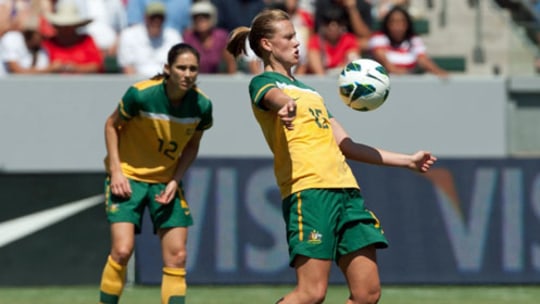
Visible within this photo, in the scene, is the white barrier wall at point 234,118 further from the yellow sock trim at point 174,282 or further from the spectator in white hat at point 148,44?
the yellow sock trim at point 174,282

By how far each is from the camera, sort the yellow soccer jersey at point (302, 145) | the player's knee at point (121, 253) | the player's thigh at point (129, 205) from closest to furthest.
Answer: the yellow soccer jersey at point (302, 145)
the player's knee at point (121, 253)
the player's thigh at point (129, 205)

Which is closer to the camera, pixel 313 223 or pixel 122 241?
pixel 313 223

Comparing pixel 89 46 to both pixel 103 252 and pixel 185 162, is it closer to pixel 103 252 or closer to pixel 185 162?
pixel 103 252

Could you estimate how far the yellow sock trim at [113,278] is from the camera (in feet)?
27.2

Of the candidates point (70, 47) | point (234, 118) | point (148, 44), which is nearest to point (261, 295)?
point (234, 118)

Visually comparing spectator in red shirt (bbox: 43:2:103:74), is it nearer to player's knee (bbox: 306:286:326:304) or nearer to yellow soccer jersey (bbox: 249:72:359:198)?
yellow soccer jersey (bbox: 249:72:359:198)

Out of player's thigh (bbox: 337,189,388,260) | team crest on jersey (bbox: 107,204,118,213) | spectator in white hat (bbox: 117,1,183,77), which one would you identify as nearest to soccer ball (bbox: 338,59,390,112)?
player's thigh (bbox: 337,189,388,260)

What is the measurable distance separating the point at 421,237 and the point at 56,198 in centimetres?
327

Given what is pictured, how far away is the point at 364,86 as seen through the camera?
691cm

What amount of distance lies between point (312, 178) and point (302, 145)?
0.18m

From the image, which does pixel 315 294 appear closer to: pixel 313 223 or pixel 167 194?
pixel 313 223

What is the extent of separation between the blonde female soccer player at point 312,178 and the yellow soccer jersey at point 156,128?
64.6 inches

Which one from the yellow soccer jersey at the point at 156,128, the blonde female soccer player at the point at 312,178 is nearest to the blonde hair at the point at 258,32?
the blonde female soccer player at the point at 312,178

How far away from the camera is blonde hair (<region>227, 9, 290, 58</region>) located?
6758 mm
